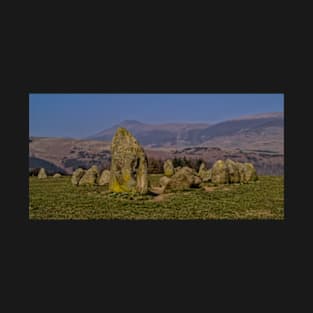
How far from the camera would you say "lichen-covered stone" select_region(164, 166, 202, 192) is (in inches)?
805

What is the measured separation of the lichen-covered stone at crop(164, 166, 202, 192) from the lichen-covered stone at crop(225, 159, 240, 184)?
51.6 inches

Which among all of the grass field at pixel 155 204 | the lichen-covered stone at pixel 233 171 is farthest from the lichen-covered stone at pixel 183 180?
the lichen-covered stone at pixel 233 171

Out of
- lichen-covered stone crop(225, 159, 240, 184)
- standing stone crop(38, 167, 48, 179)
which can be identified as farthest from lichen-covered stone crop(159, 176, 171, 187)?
standing stone crop(38, 167, 48, 179)

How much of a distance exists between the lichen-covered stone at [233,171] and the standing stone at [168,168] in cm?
203

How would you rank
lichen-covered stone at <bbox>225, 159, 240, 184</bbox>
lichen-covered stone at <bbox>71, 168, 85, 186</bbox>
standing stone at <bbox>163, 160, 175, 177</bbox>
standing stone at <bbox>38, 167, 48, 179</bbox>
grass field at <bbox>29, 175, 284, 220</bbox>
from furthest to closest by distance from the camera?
lichen-covered stone at <bbox>225, 159, 240, 184</bbox>
lichen-covered stone at <bbox>71, 168, 85, 186</bbox>
standing stone at <bbox>163, 160, 175, 177</bbox>
standing stone at <bbox>38, 167, 48, 179</bbox>
grass field at <bbox>29, 175, 284, 220</bbox>

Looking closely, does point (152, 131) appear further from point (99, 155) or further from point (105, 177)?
point (105, 177)

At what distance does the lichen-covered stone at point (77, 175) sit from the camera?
68.3ft

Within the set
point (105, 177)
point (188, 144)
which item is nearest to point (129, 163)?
point (105, 177)

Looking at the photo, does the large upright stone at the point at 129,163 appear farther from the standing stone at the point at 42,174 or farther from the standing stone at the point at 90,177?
the standing stone at the point at 42,174

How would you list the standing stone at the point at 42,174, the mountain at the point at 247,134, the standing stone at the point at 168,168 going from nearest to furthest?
the mountain at the point at 247,134 < the standing stone at the point at 42,174 < the standing stone at the point at 168,168

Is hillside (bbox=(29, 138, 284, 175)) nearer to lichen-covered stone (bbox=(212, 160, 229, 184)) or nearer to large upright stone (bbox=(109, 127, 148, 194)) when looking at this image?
lichen-covered stone (bbox=(212, 160, 229, 184))

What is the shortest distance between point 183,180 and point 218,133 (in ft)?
6.54

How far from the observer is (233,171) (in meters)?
21.7

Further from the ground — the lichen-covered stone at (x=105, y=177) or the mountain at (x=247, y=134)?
the mountain at (x=247, y=134)
